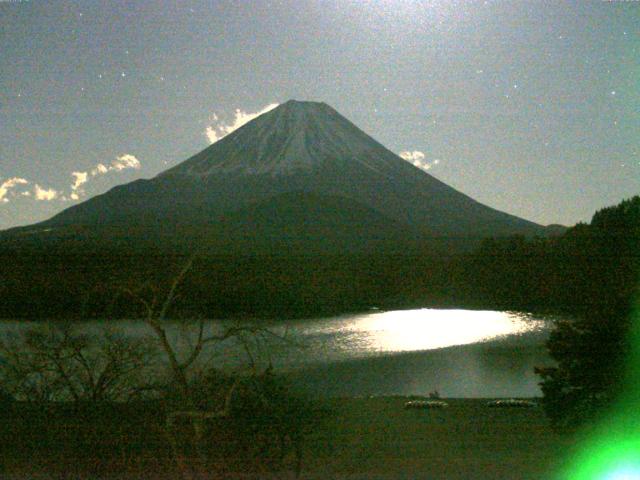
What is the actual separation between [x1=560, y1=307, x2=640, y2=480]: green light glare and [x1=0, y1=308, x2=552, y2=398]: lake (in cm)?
506

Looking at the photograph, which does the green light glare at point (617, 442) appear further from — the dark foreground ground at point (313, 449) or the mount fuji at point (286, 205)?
the mount fuji at point (286, 205)

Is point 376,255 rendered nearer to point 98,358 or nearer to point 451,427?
point 451,427

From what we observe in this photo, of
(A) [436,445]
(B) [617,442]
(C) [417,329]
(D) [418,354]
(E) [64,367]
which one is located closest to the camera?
(B) [617,442]

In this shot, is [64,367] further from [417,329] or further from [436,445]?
[417,329]

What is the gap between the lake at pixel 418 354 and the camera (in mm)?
11742

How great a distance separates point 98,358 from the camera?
645cm

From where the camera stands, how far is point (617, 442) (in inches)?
188

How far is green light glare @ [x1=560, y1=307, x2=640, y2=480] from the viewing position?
4.36 metres

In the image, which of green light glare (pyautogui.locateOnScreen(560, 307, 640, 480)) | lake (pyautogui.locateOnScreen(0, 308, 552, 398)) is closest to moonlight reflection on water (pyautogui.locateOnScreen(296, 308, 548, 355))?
lake (pyautogui.locateOnScreen(0, 308, 552, 398))

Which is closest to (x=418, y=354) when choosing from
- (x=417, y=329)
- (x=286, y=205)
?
(x=417, y=329)

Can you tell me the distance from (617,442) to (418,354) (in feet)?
35.7

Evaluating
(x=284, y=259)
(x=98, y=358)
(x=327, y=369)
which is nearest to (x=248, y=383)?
(x=98, y=358)

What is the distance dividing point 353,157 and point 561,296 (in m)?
30.7

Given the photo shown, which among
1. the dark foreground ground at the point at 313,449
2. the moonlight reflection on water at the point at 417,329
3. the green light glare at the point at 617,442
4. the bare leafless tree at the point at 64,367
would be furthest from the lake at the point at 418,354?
the green light glare at the point at 617,442
